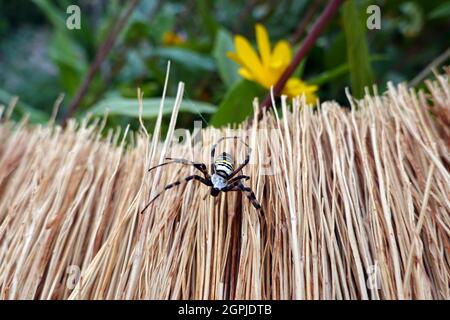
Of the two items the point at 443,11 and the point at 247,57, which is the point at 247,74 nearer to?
the point at 247,57

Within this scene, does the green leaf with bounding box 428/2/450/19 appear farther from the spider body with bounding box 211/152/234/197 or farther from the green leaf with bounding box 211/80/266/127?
the spider body with bounding box 211/152/234/197

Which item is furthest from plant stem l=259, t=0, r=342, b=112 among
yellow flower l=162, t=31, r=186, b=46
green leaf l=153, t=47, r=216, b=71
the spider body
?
yellow flower l=162, t=31, r=186, b=46

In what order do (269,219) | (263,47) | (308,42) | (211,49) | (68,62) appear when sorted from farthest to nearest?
1. (68,62)
2. (211,49)
3. (263,47)
4. (308,42)
5. (269,219)

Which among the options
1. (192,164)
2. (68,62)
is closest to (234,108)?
(192,164)
